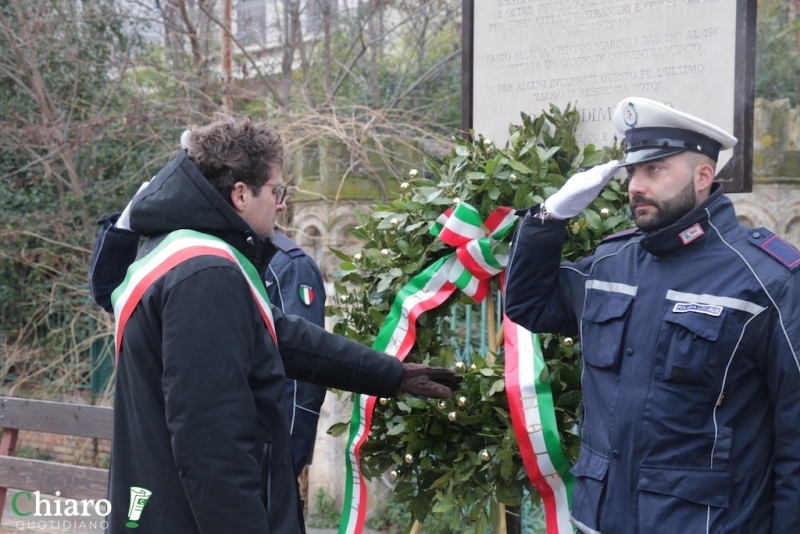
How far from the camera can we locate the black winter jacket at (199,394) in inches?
86.7

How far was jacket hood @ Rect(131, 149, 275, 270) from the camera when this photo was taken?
96.5 inches

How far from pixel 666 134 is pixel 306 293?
1.73 m

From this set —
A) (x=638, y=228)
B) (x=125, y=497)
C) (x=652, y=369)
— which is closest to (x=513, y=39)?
(x=638, y=228)

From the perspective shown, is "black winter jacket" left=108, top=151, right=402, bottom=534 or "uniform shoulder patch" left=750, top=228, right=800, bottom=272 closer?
"black winter jacket" left=108, top=151, right=402, bottom=534

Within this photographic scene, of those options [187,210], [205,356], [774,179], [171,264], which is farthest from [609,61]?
[774,179]

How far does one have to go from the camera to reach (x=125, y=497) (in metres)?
2.36

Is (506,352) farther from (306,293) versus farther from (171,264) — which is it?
(171,264)

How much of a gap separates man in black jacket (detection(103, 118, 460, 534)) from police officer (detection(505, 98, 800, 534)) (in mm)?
844

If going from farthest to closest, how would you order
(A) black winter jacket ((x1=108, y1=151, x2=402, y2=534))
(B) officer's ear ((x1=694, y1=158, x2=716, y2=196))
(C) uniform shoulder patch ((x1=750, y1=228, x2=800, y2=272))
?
(B) officer's ear ((x1=694, y1=158, x2=716, y2=196)) < (C) uniform shoulder patch ((x1=750, y1=228, x2=800, y2=272)) < (A) black winter jacket ((x1=108, y1=151, x2=402, y2=534))

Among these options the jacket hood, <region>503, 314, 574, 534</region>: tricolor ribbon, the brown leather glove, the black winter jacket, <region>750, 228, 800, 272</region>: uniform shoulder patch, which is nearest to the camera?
the black winter jacket

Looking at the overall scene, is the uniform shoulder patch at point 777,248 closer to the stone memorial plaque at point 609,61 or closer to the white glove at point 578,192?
the white glove at point 578,192

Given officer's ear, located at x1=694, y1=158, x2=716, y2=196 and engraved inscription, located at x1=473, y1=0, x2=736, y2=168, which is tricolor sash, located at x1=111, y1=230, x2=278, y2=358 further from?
engraved inscription, located at x1=473, y1=0, x2=736, y2=168

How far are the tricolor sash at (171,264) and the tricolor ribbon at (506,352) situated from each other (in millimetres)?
941

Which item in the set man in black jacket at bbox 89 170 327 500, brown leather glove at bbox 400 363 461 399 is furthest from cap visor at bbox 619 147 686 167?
man in black jacket at bbox 89 170 327 500
